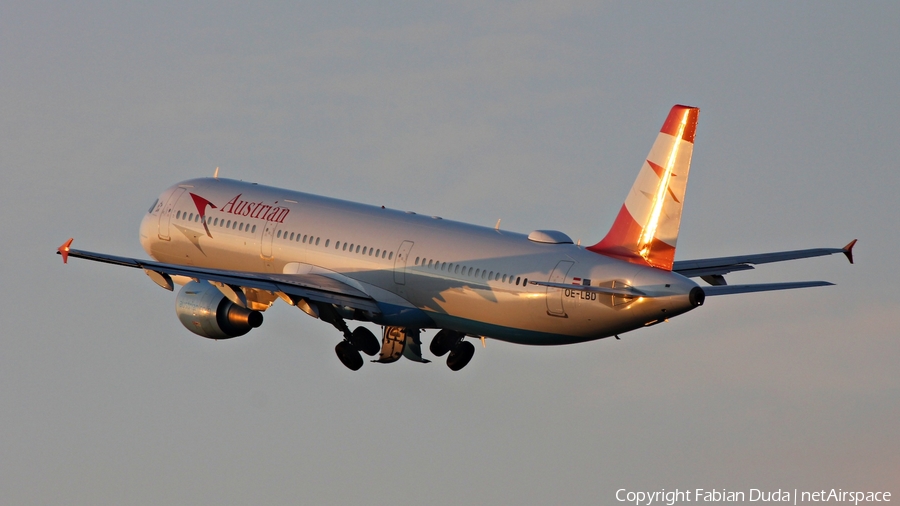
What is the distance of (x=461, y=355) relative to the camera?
223ft

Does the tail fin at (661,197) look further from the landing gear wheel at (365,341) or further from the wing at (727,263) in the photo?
the landing gear wheel at (365,341)

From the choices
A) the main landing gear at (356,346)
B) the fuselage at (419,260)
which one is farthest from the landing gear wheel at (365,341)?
the fuselage at (419,260)

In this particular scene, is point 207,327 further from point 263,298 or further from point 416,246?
point 416,246

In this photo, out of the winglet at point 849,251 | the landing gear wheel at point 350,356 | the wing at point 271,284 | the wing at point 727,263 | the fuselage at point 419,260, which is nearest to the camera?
the fuselage at point 419,260

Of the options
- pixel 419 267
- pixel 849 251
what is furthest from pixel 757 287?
pixel 419 267

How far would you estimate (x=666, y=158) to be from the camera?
57.5m

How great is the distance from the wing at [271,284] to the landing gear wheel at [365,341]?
1.85 meters

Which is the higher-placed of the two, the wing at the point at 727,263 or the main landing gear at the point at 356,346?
the wing at the point at 727,263

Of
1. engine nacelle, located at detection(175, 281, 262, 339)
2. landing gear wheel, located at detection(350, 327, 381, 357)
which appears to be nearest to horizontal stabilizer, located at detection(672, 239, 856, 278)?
landing gear wheel, located at detection(350, 327, 381, 357)

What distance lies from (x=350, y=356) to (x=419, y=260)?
5.03 metres

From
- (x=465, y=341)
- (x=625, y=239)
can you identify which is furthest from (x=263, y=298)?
(x=625, y=239)

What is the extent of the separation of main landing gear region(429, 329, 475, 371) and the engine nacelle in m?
6.89

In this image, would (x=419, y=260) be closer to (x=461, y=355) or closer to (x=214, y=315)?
(x=461, y=355)

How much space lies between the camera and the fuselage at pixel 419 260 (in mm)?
57969
